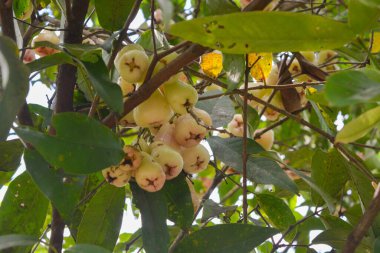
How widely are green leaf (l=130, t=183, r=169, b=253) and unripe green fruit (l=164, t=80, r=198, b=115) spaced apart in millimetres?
154

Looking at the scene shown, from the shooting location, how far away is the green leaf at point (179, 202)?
3.45ft

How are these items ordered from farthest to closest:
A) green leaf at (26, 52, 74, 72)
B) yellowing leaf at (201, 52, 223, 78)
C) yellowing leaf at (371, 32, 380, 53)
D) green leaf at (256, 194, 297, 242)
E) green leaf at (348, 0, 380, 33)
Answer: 1. yellowing leaf at (371, 32, 380, 53)
2. green leaf at (256, 194, 297, 242)
3. yellowing leaf at (201, 52, 223, 78)
4. green leaf at (26, 52, 74, 72)
5. green leaf at (348, 0, 380, 33)

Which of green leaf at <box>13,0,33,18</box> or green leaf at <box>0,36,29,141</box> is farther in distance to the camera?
green leaf at <box>13,0,33,18</box>

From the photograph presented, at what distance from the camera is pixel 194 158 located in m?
1.06

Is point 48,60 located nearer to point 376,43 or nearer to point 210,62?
point 210,62

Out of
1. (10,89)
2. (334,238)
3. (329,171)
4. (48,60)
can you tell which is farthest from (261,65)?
(10,89)

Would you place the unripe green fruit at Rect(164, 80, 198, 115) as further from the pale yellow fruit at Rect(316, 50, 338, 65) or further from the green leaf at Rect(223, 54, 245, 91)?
the pale yellow fruit at Rect(316, 50, 338, 65)

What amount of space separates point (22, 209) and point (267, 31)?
522 millimetres

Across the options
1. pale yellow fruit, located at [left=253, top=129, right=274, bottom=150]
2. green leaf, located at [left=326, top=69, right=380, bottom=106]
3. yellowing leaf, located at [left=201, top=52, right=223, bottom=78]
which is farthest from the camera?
pale yellow fruit, located at [left=253, top=129, right=274, bottom=150]

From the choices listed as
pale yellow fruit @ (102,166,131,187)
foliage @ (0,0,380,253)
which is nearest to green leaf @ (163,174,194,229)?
foliage @ (0,0,380,253)

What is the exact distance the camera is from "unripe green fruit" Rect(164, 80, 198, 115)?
0.94 metres

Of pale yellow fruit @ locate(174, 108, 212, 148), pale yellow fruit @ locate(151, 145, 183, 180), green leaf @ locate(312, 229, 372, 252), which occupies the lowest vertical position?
green leaf @ locate(312, 229, 372, 252)

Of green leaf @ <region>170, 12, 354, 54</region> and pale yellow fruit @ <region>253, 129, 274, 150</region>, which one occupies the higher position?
green leaf @ <region>170, 12, 354, 54</region>

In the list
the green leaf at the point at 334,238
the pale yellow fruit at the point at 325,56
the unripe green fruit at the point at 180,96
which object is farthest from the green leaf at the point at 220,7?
the pale yellow fruit at the point at 325,56
